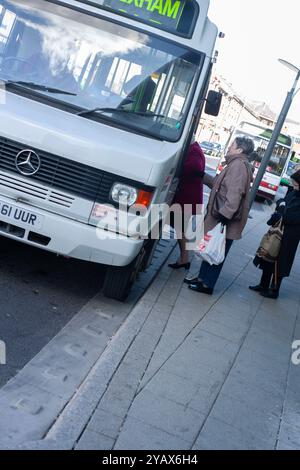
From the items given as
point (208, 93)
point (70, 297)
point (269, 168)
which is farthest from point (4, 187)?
point (269, 168)

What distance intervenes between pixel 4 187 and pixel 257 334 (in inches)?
113

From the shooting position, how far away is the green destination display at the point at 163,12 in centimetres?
756

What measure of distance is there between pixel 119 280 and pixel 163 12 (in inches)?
103

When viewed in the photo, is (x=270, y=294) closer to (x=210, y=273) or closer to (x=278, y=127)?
(x=210, y=273)

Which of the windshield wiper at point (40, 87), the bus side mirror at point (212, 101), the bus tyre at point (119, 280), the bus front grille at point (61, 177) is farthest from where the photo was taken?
the bus side mirror at point (212, 101)

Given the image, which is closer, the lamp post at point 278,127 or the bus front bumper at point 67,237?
the bus front bumper at point 67,237

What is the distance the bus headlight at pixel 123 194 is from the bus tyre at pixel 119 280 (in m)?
0.79

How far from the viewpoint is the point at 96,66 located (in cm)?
729

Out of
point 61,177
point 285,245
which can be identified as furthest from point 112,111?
point 285,245

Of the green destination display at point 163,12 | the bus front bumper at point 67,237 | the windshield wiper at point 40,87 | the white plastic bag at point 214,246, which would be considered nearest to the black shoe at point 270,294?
the white plastic bag at point 214,246

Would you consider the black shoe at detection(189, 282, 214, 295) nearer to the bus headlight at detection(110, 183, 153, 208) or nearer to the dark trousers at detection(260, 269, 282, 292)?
the dark trousers at detection(260, 269, 282, 292)

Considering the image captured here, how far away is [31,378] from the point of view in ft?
16.9

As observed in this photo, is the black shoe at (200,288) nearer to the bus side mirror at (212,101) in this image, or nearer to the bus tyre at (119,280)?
the bus tyre at (119,280)
